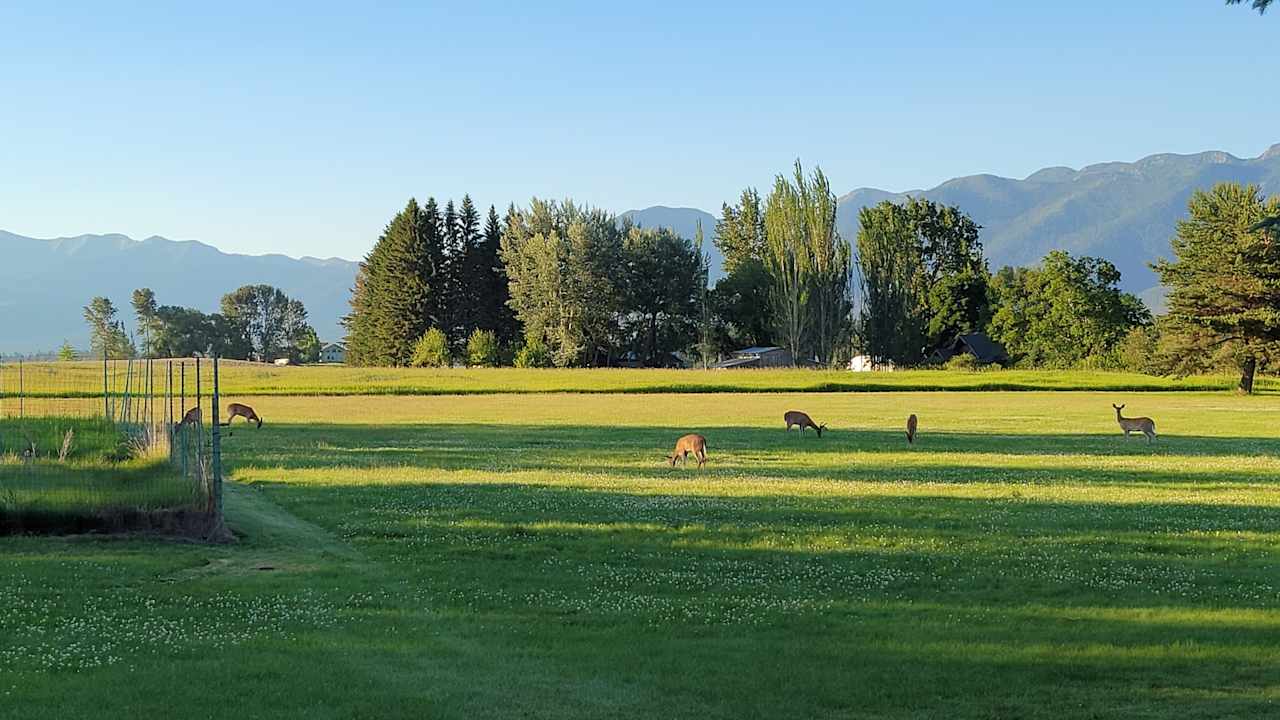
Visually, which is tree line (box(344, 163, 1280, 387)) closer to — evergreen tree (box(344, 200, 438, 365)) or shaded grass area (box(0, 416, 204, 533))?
evergreen tree (box(344, 200, 438, 365))

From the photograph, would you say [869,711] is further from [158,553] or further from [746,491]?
[746,491]

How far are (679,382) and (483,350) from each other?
109 feet

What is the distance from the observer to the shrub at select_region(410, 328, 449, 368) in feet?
372

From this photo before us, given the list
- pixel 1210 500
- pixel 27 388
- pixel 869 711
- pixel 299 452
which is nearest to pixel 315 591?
pixel 869 711

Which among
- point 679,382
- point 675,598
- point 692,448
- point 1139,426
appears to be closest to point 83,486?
point 675,598

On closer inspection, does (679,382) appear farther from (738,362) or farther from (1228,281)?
(1228,281)

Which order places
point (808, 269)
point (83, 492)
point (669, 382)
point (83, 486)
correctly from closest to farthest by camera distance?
point (83, 492), point (83, 486), point (669, 382), point (808, 269)

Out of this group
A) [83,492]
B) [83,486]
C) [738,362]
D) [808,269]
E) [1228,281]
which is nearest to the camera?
[83,492]

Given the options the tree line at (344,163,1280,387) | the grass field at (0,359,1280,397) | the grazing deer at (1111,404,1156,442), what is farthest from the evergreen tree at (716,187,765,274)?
the grazing deer at (1111,404,1156,442)

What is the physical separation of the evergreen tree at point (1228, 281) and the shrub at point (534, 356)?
5545 centimetres

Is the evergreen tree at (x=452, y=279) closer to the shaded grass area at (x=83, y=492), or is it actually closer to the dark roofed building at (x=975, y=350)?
the dark roofed building at (x=975, y=350)

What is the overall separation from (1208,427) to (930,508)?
2774cm

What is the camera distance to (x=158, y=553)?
15.7 meters

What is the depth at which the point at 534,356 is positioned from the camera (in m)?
110
